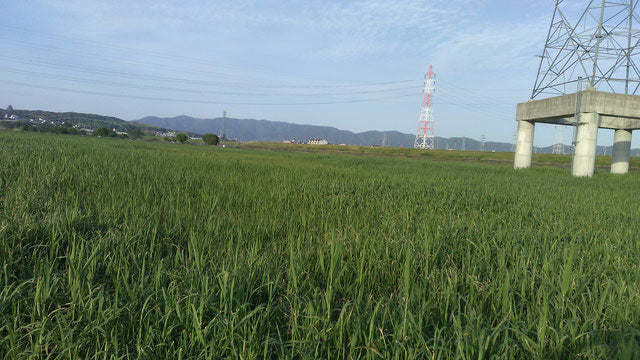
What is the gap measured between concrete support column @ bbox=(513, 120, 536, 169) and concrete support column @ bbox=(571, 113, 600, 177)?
360cm

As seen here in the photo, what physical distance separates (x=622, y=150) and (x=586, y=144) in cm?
542

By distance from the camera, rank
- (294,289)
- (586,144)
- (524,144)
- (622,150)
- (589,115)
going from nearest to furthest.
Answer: (294,289) → (589,115) → (586,144) → (622,150) → (524,144)

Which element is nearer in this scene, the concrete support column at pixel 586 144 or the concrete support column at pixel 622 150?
the concrete support column at pixel 586 144

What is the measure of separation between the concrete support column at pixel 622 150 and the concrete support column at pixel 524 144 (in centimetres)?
396

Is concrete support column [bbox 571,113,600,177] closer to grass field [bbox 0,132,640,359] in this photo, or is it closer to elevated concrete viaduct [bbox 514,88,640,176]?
elevated concrete viaduct [bbox 514,88,640,176]

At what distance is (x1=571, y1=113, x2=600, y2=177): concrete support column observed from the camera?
13547 millimetres

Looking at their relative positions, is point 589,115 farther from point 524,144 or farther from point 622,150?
point 622,150

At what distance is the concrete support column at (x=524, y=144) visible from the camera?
58.2 feet

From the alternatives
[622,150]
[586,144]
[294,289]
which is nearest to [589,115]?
[586,144]

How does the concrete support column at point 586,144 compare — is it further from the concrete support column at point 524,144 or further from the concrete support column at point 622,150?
the concrete support column at point 622,150

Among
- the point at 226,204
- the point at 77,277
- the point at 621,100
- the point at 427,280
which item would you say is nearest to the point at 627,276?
the point at 427,280

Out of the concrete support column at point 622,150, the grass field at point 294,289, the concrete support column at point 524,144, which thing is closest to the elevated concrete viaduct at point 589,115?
the concrete support column at point 622,150

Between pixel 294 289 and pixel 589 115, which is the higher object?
pixel 589 115

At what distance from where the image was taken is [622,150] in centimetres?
1678
